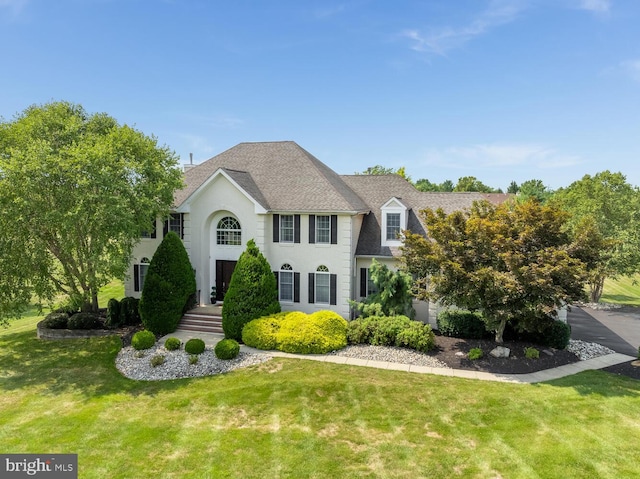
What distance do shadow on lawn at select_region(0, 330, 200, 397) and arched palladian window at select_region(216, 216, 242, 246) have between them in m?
7.45

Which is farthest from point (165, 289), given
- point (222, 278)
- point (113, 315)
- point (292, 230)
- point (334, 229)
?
point (334, 229)

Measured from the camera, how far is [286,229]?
22078 mm

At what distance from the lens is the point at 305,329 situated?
59.4 feet

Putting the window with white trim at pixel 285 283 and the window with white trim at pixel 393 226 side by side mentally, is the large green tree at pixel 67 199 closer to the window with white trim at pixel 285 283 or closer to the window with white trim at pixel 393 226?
the window with white trim at pixel 285 283

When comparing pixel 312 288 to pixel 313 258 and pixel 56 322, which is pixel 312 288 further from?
pixel 56 322

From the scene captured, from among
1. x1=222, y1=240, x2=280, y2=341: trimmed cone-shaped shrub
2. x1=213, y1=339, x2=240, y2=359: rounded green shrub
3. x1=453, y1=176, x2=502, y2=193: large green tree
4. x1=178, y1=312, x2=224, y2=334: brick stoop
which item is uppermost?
x1=453, y1=176, x2=502, y2=193: large green tree

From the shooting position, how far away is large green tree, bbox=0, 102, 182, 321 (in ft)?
51.9

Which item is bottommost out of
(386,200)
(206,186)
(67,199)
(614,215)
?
(67,199)

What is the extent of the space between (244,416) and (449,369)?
8.66 meters

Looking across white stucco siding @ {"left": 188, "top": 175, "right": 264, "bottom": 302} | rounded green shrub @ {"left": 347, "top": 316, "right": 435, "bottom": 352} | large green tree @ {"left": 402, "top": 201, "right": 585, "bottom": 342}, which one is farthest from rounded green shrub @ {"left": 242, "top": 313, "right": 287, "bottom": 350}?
large green tree @ {"left": 402, "top": 201, "right": 585, "bottom": 342}

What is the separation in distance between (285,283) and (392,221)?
22.9 feet

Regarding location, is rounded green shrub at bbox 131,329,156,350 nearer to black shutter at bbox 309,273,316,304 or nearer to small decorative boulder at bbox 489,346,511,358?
black shutter at bbox 309,273,316,304

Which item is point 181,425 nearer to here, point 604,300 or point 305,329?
point 305,329

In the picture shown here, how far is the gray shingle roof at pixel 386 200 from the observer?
22.9m
